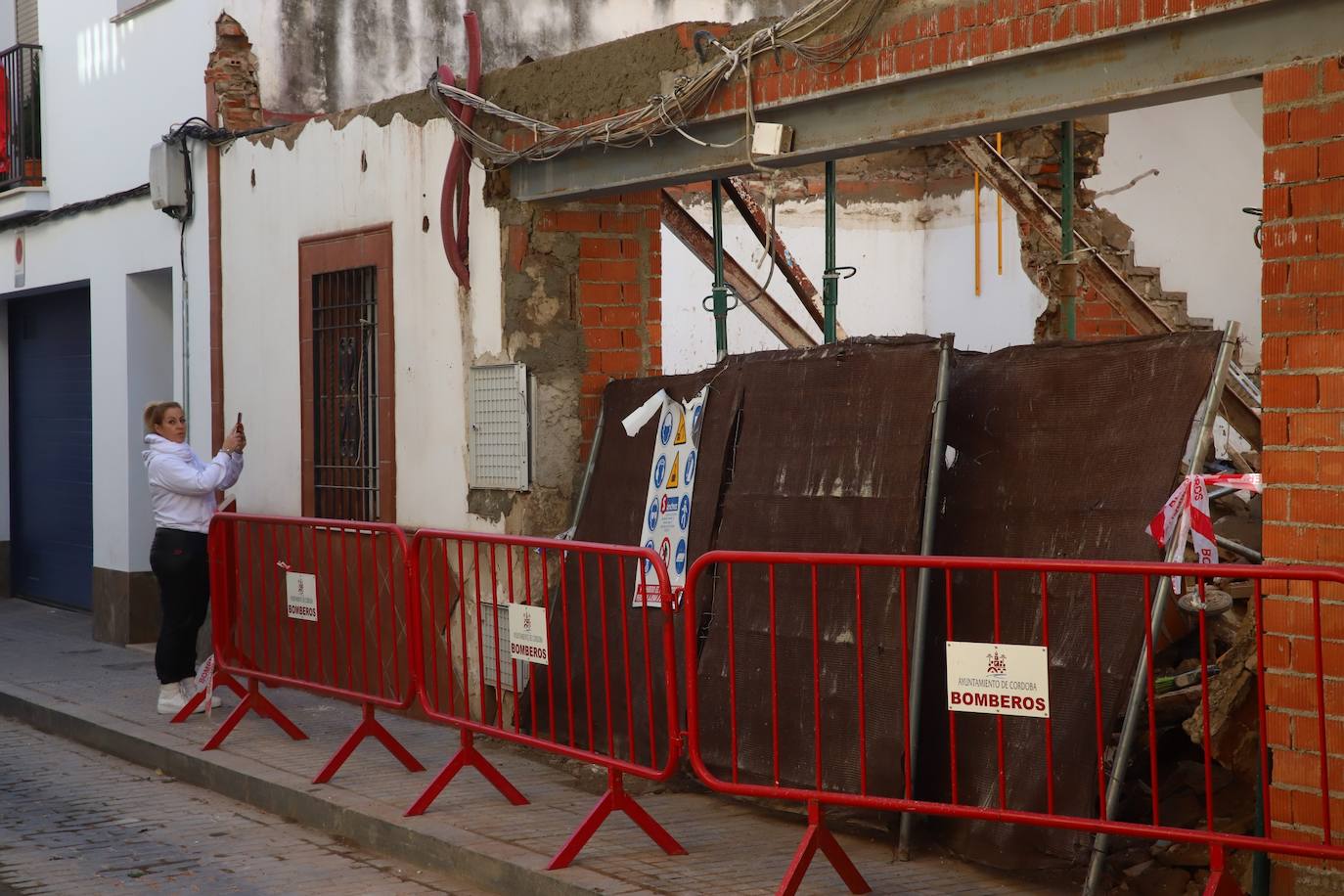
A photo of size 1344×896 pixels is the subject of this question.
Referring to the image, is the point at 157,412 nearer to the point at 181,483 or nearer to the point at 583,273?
the point at 181,483

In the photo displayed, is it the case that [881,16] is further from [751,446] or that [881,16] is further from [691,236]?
[691,236]

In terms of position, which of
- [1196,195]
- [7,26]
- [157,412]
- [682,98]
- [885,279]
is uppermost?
[7,26]

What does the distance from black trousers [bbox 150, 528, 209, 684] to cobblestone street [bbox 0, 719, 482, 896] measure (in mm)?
869

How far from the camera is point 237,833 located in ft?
25.4

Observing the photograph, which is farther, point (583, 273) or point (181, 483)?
point (181, 483)

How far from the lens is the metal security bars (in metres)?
10.6

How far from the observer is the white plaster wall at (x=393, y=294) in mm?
9586

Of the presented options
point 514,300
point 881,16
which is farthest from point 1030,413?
point 514,300

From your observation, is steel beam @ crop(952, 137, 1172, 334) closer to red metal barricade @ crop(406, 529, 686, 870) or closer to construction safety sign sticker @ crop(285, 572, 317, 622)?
red metal barricade @ crop(406, 529, 686, 870)

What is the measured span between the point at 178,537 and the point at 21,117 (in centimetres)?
Answer: 683

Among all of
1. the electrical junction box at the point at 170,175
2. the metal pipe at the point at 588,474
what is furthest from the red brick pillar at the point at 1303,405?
the electrical junction box at the point at 170,175

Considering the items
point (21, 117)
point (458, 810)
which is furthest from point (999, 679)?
point (21, 117)

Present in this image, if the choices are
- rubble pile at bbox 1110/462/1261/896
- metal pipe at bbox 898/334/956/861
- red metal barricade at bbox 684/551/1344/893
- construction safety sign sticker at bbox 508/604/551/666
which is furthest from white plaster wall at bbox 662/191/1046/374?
rubble pile at bbox 1110/462/1261/896

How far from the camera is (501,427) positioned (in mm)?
9242
